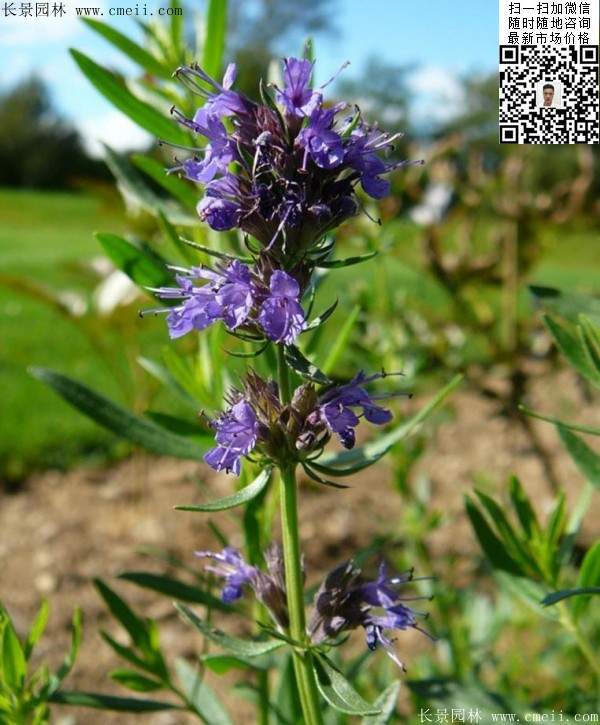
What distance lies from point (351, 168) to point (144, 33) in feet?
2.00

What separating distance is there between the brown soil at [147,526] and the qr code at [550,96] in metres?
0.89

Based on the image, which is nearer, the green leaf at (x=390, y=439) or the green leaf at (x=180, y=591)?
the green leaf at (x=390, y=439)

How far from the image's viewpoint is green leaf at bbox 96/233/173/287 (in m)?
0.95

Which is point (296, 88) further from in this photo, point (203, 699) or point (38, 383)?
point (38, 383)

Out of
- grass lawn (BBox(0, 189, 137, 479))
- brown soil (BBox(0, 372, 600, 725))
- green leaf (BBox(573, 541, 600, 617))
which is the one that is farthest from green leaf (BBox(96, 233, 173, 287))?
brown soil (BBox(0, 372, 600, 725))

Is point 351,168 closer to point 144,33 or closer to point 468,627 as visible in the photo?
point 144,33

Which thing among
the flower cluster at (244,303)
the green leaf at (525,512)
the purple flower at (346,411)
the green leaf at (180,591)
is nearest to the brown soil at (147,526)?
the green leaf at (525,512)

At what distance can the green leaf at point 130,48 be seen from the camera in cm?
108

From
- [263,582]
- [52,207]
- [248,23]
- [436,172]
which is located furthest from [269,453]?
[248,23]

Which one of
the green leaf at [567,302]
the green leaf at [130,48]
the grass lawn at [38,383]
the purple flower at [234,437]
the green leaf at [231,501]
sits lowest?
the grass lawn at [38,383]

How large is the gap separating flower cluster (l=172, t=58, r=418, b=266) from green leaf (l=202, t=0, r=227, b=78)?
0.34 metres

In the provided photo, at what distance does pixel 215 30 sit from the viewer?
1.09 m

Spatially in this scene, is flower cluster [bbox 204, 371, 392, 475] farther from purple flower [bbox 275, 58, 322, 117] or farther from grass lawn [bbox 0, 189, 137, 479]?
grass lawn [bbox 0, 189, 137, 479]

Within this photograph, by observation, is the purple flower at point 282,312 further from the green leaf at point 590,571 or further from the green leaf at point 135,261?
the green leaf at point 590,571
